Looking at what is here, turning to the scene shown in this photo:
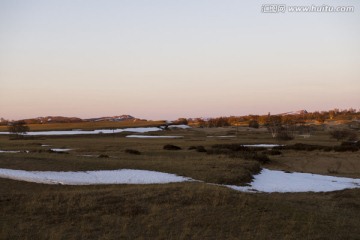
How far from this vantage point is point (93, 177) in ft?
79.2

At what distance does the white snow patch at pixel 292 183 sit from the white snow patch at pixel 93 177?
13.3ft

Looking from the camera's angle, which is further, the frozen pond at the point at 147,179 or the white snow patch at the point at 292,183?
the white snow patch at the point at 292,183

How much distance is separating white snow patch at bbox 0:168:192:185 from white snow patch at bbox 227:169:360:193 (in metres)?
4.05

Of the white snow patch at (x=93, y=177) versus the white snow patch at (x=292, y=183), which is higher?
the white snow patch at (x=93, y=177)

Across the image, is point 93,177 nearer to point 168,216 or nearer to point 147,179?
point 147,179

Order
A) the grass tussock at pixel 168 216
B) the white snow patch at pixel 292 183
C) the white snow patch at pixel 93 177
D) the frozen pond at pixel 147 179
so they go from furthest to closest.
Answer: the white snow patch at pixel 292 183, the frozen pond at pixel 147 179, the white snow patch at pixel 93 177, the grass tussock at pixel 168 216

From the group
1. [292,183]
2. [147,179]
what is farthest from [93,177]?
[292,183]

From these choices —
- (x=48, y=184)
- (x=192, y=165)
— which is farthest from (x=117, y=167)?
(x=48, y=184)

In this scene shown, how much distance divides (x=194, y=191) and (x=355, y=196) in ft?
27.8

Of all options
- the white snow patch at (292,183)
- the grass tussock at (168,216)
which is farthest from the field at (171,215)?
the white snow patch at (292,183)

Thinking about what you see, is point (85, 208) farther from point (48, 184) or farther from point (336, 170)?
point (336, 170)

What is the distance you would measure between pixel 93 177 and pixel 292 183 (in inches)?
443

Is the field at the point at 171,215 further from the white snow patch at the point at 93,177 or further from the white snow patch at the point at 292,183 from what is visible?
the white snow patch at the point at 292,183

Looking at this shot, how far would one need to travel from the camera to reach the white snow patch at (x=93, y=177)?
22.2m
